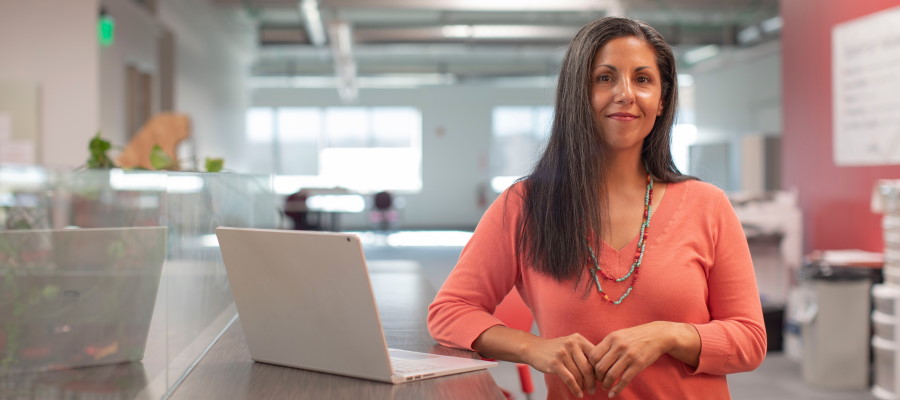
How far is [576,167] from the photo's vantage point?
5.57 feet

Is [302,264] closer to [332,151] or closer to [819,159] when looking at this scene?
[819,159]

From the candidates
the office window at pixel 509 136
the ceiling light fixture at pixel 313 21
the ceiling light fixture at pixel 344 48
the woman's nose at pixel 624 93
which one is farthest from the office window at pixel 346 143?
the woman's nose at pixel 624 93

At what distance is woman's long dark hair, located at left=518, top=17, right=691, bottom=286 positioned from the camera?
1.67m

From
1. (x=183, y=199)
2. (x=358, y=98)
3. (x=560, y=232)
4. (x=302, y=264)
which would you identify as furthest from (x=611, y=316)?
(x=358, y=98)

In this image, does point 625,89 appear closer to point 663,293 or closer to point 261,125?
point 663,293

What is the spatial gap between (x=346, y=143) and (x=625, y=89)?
17382mm

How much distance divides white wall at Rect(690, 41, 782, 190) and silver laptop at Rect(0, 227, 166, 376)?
37.5ft

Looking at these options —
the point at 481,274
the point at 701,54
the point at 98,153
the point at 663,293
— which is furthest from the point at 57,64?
the point at 701,54

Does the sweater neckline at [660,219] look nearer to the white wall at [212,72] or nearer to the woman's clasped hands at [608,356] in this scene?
the woman's clasped hands at [608,356]

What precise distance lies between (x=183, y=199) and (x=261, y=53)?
50.3 feet

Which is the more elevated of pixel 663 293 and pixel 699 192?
pixel 699 192

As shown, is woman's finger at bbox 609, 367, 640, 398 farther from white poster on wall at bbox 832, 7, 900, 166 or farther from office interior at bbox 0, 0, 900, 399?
→ white poster on wall at bbox 832, 7, 900, 166

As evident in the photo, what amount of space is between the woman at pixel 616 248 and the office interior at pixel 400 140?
0.41 feet

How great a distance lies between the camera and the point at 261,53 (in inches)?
646
